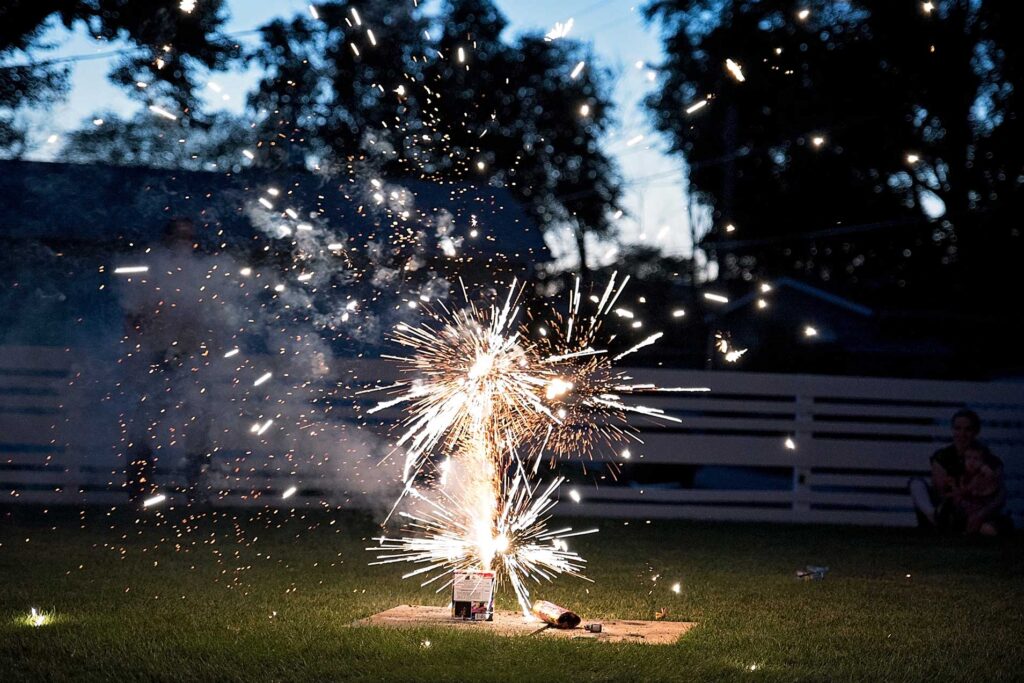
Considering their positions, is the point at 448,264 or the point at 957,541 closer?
the point at 957,541

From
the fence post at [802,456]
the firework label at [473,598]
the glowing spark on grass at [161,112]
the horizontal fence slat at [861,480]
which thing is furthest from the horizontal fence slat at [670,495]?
the glowing spark on grass at [161,112]

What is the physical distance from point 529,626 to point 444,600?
122 centimetres

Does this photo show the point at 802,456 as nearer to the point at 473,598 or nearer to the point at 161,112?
the point at 473,598

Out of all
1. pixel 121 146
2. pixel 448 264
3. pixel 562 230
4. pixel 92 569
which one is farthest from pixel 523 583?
pixel 562 230

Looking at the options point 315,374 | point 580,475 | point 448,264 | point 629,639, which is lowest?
point 629,639

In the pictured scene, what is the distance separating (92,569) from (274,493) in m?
5.07

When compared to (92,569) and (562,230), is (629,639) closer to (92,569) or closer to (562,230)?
(92,569)

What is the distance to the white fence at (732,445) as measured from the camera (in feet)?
45.0

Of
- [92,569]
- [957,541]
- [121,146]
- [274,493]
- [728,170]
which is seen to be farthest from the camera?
[728,170]

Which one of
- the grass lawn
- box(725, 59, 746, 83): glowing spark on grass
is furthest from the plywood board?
box(725, 59, 746, 83): glowing spark on grass

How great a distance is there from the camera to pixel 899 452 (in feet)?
47.0

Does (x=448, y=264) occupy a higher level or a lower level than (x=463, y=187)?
lower

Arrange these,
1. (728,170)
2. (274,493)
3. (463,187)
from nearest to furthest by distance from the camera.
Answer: (274,493) → (463,187) → (728,170)

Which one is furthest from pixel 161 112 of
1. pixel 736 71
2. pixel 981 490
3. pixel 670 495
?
pixel 981 490
